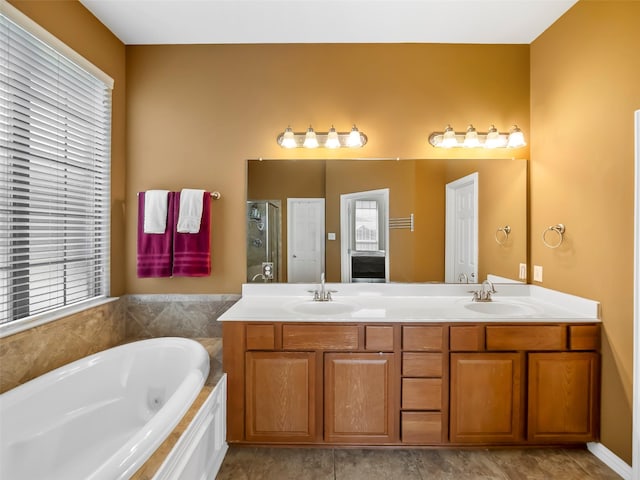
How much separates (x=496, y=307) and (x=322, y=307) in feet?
3.97

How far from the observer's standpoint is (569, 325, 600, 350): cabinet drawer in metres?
1.93

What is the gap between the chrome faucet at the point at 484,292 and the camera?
2361 millimetres

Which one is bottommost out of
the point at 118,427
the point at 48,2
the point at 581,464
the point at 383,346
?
the point at 581,464

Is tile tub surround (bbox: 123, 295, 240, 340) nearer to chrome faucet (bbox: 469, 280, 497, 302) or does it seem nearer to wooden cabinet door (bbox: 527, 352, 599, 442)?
chrome faucet (bbox: 469, 280, 497, 302)

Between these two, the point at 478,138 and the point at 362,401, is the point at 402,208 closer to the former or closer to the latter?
the point at 478,138

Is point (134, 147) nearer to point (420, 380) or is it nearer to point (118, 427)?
point (118, 427)

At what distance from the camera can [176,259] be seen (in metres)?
2.36

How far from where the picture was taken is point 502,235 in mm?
2465

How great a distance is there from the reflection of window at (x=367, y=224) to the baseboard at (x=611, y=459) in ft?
5.73

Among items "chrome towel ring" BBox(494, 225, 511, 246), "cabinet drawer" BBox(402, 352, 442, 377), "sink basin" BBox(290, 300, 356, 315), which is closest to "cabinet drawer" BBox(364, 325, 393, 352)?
"cabinet drawer" BBox(402, 352, 442, 377)

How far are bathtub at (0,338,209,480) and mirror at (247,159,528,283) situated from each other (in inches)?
36.0

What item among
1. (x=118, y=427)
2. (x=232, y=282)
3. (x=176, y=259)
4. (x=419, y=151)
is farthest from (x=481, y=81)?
(x=118, y=427)

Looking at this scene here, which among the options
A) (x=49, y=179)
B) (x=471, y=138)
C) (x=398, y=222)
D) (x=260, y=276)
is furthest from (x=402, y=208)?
(x=49, y=179)

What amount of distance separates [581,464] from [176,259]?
2.81 meters
